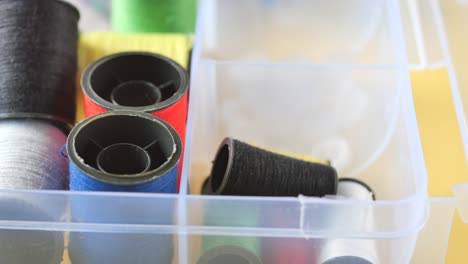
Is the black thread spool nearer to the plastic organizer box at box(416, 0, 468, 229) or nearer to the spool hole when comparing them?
the spool hole

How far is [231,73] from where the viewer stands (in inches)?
40.7

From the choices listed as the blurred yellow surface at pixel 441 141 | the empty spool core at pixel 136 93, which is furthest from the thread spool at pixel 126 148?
the blurred yellow surface at pixel 441 141

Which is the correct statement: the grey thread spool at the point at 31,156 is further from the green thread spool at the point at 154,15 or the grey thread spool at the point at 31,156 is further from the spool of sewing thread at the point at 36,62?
the green thread spool at the point at 154,15

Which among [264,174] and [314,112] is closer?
[264,174]

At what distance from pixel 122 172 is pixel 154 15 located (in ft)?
1.39

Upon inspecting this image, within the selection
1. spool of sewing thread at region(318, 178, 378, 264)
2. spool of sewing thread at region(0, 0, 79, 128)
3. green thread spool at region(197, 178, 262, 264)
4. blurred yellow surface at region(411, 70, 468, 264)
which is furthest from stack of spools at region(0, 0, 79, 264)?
blurred yellow surface at region(411, 70, 468, 264)

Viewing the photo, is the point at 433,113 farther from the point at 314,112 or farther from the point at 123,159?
the point at 123,159

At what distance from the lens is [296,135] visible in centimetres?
107

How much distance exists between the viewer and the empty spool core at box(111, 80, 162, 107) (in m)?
0.92

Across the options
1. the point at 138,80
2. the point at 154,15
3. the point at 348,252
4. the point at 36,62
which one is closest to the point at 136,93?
the point at 138,80

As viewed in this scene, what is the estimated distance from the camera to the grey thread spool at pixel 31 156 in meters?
0.80

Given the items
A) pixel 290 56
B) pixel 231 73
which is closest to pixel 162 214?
pixel 231 73

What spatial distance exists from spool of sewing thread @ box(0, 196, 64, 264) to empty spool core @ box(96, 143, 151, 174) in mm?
94

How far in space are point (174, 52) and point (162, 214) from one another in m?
0.39
